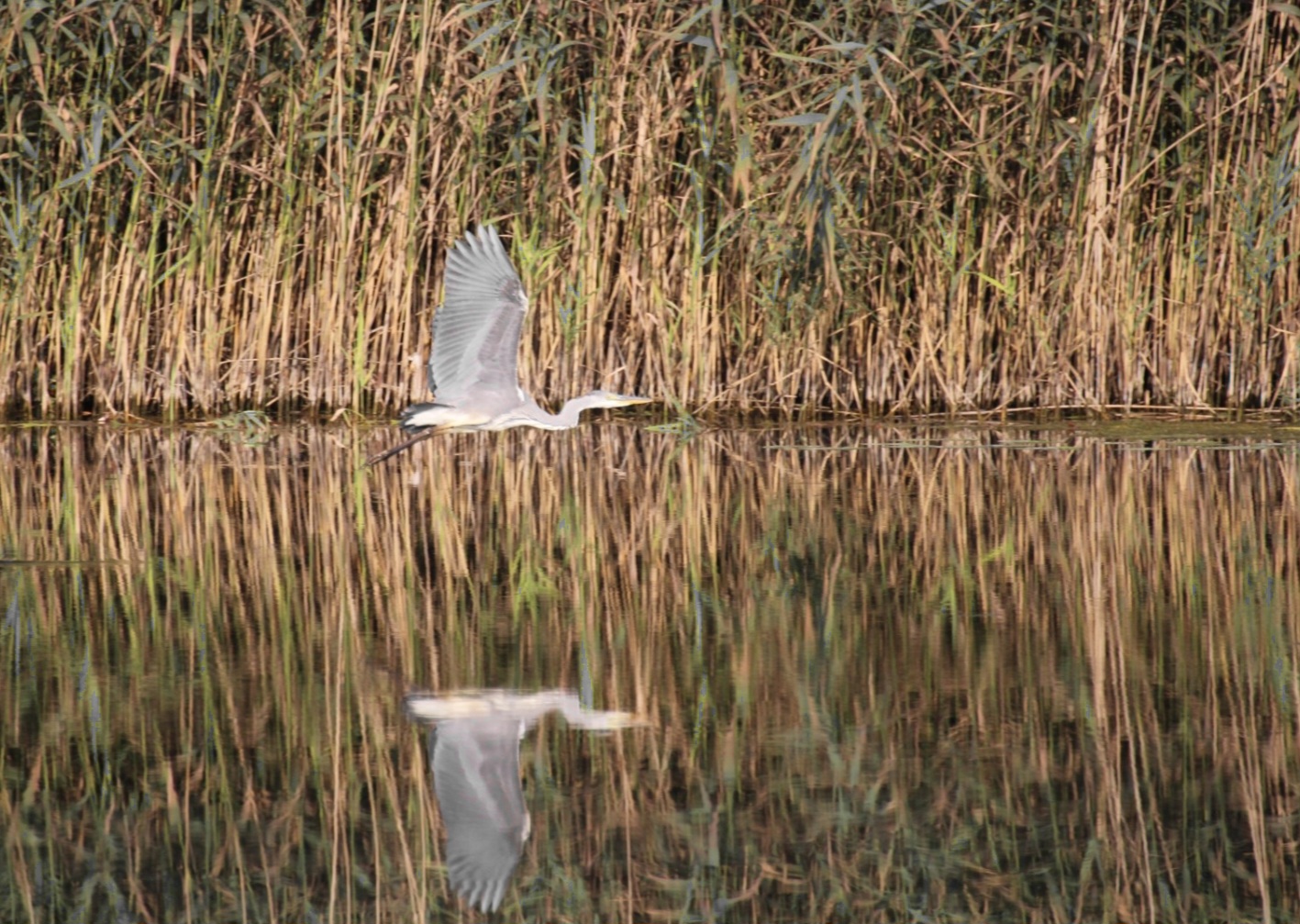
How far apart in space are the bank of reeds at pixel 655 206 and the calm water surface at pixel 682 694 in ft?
6.07

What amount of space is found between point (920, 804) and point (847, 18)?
5193 millimetres

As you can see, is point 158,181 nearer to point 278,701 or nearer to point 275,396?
point 275,396

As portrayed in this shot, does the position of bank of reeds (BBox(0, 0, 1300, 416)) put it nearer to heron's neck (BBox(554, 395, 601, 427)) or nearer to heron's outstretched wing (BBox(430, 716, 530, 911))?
heron's neck (BBox(554, 395, 601, 427))

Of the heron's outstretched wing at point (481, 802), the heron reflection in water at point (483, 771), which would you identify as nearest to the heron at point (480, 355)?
the heron reflection in water at point (483, 771)

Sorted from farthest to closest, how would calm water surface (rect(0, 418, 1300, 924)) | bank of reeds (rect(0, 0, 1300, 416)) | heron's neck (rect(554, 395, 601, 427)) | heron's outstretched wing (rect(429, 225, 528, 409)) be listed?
bank of reeds (rect(0, 0, 1300, 416)), heron's neck (rect(554, 395, 601, 427)), heron's outstretched wing (rect(429, 225, 528, 409)), calm water surface (rect(0, 418, 1300, 924))

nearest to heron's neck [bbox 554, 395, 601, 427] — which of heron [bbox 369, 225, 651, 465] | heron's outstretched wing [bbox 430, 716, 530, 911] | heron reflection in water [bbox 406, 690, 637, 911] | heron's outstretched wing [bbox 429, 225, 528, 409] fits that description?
heron [bbox 369, 225, 651, 465]

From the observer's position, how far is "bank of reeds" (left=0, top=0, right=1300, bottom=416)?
7.87 metres

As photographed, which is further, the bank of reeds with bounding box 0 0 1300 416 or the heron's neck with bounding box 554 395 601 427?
the bank of reeds with bounding box 0 0 1300 416

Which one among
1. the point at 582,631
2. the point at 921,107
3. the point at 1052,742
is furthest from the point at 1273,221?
the point at 1052,742

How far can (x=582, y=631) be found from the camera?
3979 millimetres

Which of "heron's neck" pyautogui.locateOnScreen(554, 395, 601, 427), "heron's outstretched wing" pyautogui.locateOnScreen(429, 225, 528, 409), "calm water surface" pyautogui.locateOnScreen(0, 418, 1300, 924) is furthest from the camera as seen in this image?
"heron's neck" pyautogui.locateOnScreen(554, 395, 601, 427)

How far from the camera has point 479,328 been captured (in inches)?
251

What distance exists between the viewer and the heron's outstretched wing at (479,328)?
610 cm

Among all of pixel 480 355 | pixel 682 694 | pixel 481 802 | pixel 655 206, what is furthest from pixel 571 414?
pixel 481 802
